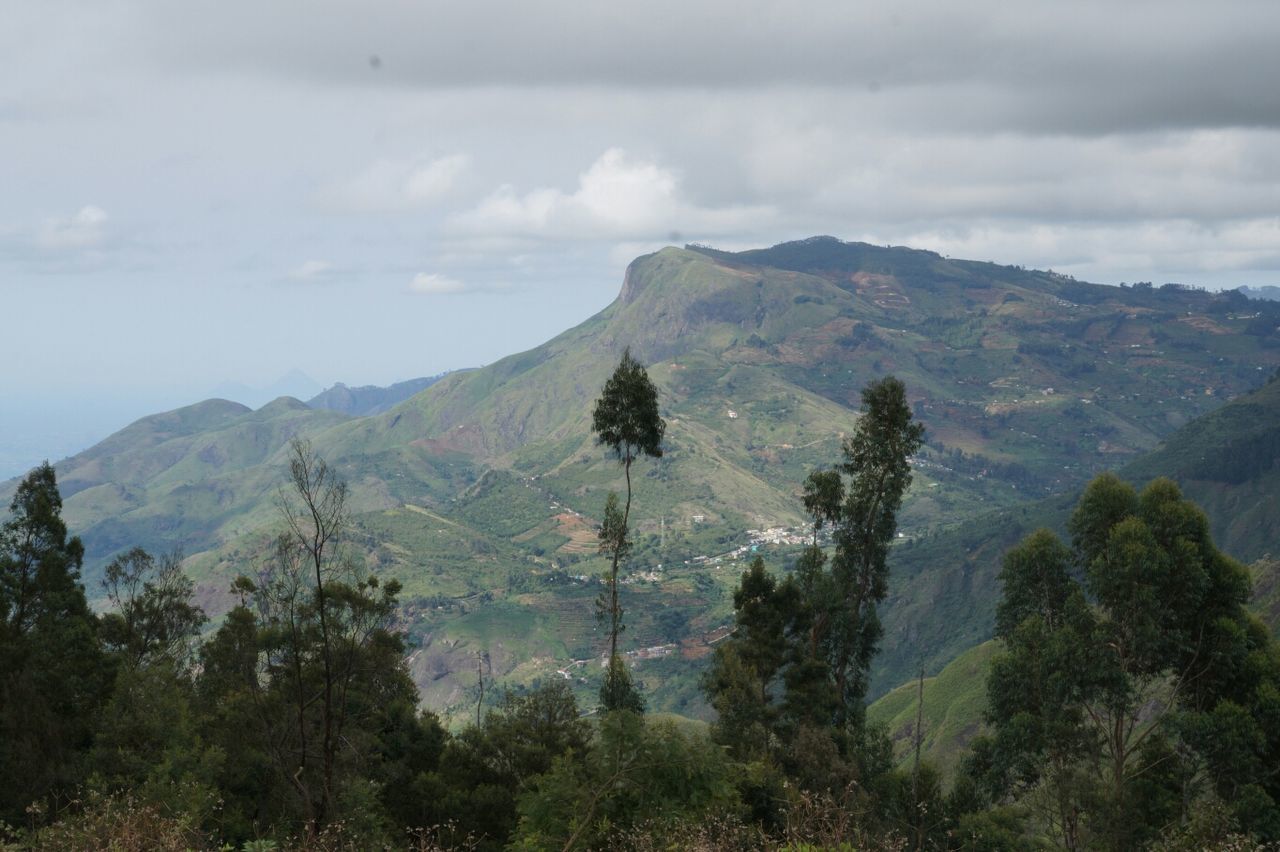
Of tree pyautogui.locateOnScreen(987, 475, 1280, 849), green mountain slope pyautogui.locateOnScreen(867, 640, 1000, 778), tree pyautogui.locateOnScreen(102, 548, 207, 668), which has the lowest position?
green mountain slope pyautogui.locateOnScreen(867, 640, 1000, 778)

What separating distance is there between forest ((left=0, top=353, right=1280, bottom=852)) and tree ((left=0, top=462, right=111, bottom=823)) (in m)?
0.12

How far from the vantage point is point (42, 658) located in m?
40.6

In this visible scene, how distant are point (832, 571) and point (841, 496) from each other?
402 centimetres

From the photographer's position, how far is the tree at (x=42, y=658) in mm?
35344

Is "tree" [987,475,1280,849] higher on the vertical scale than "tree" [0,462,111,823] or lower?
lower

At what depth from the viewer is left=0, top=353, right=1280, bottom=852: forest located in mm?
30125

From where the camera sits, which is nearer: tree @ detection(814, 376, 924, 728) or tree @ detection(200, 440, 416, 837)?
tree @ detection(200, 440, 416, 837)

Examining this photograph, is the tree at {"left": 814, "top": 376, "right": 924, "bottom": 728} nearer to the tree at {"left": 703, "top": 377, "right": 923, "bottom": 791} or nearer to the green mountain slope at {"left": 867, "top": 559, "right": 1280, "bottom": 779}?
the tree at {"left": 703, "top": 377, "right": 923, "bottom": 791}

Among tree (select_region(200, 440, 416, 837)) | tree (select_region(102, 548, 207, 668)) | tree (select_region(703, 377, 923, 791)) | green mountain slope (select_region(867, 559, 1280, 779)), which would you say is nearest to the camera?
tree (select_region(200, 440, 416, 837))

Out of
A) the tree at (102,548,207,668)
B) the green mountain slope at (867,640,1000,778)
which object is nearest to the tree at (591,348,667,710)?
the tree at (102,548,207,668)

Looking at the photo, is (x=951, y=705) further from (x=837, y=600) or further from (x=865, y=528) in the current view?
(x=837, y=600)

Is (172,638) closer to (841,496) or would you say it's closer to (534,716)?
(534,716)

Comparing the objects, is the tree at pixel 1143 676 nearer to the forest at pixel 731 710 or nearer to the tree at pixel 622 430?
the forest at pixel 731 710

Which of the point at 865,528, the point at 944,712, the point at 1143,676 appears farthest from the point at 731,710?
the point at 944,712
